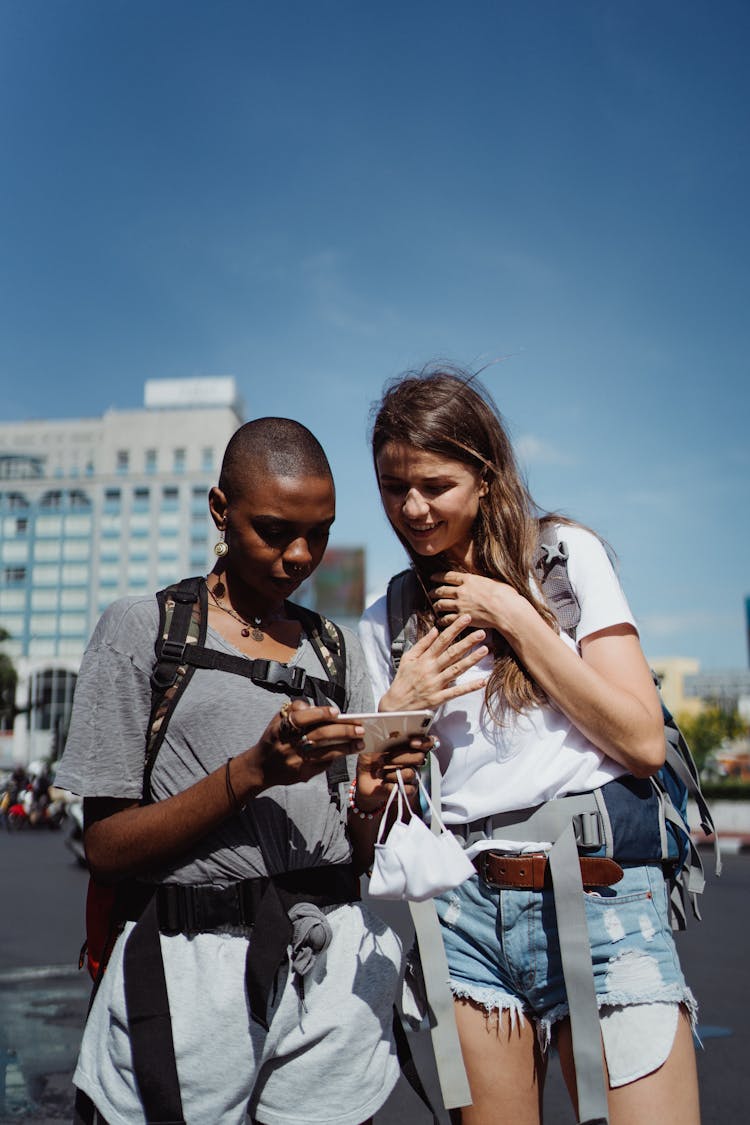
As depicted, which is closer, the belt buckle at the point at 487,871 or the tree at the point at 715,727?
the belt buckle at the point at 487,871

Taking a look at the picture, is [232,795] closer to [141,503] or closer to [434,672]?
[434,672]

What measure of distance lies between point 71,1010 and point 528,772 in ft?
14.9

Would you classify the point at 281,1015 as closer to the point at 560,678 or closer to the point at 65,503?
the point at 560,678

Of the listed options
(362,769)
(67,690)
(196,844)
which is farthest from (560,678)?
(67,690)

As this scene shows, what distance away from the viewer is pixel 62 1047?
4.92m

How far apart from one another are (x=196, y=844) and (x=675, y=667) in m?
136

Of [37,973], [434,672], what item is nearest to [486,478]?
[434,672]

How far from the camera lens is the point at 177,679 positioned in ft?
6.19

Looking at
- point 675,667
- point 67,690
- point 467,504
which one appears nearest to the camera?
point 467,504

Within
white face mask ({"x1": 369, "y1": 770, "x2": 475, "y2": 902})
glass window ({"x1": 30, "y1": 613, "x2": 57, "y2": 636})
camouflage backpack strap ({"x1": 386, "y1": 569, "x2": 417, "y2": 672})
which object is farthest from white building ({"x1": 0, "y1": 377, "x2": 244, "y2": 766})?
white face mask ({"x1": 369, "y1": 770, "x2": 475, "y2": 902})

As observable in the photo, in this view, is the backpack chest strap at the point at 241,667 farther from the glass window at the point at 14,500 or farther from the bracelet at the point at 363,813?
the glass window at the point at 14,500

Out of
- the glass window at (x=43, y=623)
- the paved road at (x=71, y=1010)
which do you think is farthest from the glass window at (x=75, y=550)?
the paved road at (x=71, y=1010)

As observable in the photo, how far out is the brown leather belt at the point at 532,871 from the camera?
2045mm

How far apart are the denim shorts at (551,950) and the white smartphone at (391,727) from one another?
0.43m
